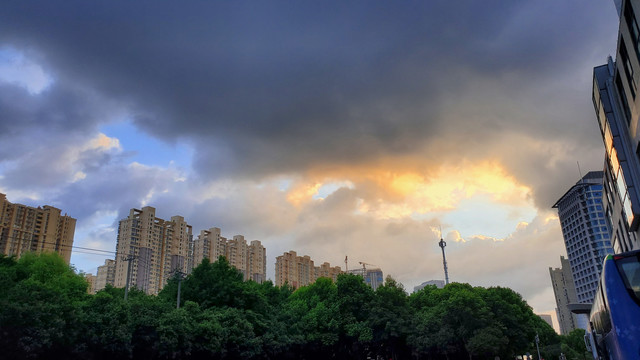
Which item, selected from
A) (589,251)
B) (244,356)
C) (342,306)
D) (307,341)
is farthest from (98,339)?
(589,251)

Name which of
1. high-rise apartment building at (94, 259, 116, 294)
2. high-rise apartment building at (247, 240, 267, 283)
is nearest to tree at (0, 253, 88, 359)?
high-rise apartment building at (94, 259, 116, 294)

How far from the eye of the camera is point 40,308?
21.6 metres

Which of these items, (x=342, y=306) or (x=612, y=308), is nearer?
(x=612, y=308)

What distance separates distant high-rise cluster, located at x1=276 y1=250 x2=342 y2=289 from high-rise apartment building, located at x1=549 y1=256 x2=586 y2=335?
225ft

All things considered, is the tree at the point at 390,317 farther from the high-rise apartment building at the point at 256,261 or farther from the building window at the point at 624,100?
the high-rise apartment building at the point at 256,261

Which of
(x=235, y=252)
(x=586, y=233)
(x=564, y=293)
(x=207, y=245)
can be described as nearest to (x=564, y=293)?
(x=564, y=293)

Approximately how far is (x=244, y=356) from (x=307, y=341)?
30.3 ft

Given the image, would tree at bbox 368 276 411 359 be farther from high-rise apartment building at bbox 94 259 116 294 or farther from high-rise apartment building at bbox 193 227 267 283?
high-rise apartment building at bbox 94 259 116 294

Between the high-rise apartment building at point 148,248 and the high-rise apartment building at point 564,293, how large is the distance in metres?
108

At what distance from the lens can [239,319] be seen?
33.3 metres

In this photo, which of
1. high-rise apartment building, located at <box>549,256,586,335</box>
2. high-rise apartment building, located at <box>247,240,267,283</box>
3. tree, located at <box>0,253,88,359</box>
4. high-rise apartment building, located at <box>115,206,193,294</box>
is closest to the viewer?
tree, located at <box>0,253,88,359</box>

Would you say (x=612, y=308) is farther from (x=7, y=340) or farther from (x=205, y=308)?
(x=205, y=308)

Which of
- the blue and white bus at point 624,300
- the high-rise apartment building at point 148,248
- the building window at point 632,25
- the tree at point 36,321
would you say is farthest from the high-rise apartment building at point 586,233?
the blue and white bus at point 624,300

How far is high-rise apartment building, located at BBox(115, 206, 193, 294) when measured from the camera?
9150 centimetres
